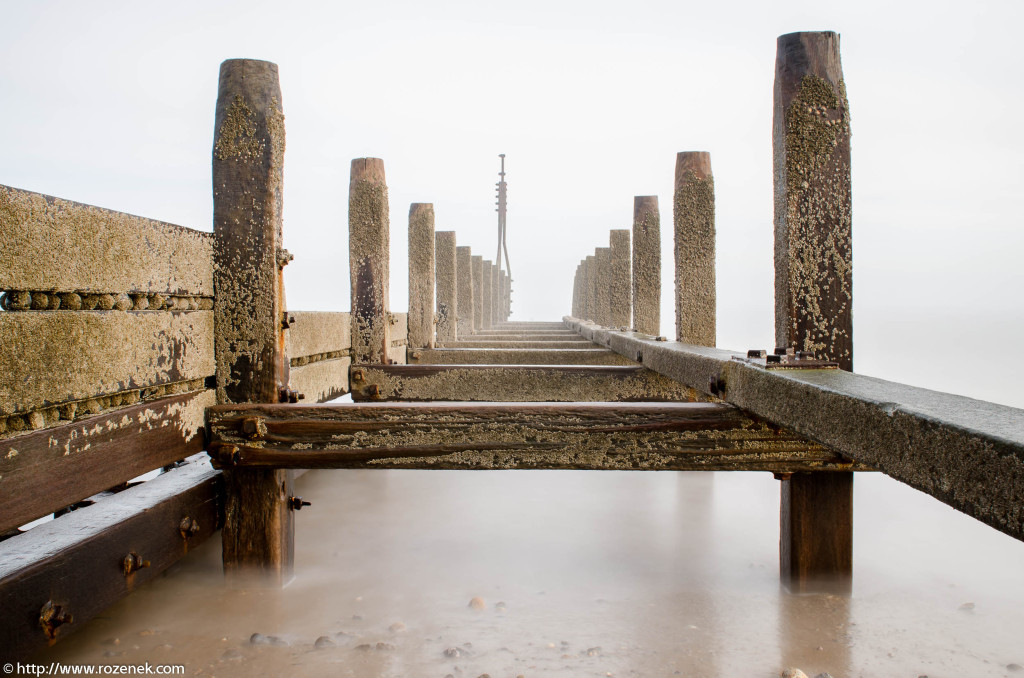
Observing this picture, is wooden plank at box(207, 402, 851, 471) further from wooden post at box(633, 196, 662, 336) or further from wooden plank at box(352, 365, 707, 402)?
wooden post at box(633, 196, 662, 336)

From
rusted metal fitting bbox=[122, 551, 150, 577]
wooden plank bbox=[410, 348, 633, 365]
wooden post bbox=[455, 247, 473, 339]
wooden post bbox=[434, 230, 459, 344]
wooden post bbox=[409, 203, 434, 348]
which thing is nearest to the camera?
rusted metal fitting bbox=[122, 551, 150, 577]

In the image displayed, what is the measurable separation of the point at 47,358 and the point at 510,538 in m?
2.32

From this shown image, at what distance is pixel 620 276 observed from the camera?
8797mm

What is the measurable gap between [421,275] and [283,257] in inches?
144

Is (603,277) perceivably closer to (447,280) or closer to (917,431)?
(447,280)

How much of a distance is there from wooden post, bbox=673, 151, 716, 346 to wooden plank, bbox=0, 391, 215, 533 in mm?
3025

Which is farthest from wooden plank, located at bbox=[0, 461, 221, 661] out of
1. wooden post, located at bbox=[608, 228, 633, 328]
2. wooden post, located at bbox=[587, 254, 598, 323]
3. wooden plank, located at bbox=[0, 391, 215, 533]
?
wooden post, located at bbox=[587, 254, 598, 323]

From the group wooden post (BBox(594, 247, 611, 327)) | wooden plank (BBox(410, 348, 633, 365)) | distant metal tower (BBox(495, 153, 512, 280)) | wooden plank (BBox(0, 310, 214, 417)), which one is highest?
distant metal tower (BBox(495, 153, 512, 280))

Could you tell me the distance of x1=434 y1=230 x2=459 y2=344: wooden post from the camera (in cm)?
853

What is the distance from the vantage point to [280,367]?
2752 millimetres

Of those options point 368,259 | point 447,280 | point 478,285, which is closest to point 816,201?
point 368,259

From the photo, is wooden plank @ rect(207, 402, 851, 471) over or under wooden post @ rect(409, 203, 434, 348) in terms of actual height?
under

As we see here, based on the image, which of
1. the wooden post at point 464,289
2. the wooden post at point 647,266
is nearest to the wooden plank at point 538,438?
the wooden post at point 647,266

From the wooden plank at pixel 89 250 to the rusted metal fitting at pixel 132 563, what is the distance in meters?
0.80
